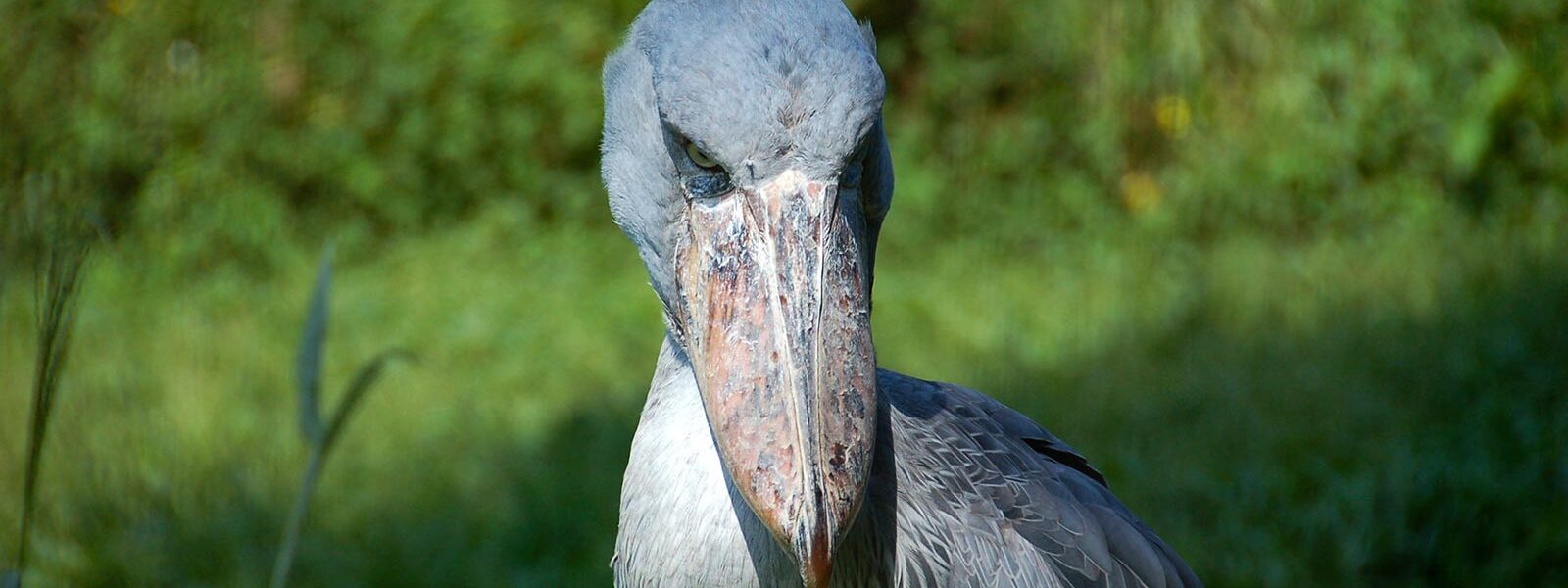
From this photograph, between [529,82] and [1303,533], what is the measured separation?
3.52 meters

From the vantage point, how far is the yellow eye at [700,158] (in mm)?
1379

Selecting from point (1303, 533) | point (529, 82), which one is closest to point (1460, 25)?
point (1303, 533)

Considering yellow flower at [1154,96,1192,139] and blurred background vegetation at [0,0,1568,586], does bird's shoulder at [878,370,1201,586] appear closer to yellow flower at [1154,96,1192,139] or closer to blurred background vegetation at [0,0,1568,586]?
blurred background vegetation at [0,0,1568,586]

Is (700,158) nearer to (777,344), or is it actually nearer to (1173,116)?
(777,344)

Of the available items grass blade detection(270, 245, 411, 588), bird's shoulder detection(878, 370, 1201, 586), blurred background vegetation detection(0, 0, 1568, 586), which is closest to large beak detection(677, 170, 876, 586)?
bird's shoulder detection(878, 370, 1201, 586)

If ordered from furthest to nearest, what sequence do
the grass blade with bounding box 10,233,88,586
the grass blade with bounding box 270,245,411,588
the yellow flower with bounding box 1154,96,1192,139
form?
1. the yellow flower with bounding box 1154,96,1192,139
2. the grass blade with bounding box 270,245,411,588
3. the grass blade with bounding box 10,233,88,586

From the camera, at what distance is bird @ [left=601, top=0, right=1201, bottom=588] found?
1280 millimetres

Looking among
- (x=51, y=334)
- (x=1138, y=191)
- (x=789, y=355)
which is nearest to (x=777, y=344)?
(x=789, y=355)

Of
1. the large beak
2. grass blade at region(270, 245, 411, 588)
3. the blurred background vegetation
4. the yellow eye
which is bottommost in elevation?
the blurred background vegetation

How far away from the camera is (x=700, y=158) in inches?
54.9

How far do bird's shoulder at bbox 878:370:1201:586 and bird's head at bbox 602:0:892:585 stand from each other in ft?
0.91

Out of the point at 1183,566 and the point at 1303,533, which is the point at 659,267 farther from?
the point at 1303,533

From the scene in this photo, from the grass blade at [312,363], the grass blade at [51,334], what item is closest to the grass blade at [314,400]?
the grass blade at [312,363]

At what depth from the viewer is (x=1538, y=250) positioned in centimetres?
457
